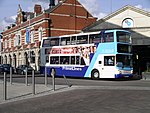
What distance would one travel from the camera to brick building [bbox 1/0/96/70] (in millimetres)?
55250

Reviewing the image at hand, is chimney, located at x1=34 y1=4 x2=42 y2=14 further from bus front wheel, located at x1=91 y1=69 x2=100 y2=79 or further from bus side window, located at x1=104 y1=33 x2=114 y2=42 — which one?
bus side window, located at x1=104 y1=33 x2=114 y2=42

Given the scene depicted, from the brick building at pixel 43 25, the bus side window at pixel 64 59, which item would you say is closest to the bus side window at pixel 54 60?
the bus side window at pixel 64 59

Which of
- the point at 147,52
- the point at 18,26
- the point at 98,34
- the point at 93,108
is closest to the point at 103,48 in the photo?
the point at 98,34

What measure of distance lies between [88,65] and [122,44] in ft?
13.2

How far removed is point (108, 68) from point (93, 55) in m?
2.05

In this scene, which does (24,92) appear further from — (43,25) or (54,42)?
(43,25)

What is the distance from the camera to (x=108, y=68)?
91.3 feet

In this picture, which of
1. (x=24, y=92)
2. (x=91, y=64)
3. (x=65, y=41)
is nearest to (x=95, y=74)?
(x=91, y=64)

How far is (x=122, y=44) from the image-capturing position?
27.4 metres

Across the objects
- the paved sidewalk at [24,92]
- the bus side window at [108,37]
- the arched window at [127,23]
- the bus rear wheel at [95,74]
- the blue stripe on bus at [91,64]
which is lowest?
the paved sidewalk at [24,92]

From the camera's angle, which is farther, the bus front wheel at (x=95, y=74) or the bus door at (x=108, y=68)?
the bus front wheel at (x=95, y=74)

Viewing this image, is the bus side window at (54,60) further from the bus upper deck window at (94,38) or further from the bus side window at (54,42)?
the bus upper deck window at (94,38)

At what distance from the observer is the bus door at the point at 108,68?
27.4 meters

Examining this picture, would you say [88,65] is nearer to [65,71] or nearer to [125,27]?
[65,71]
